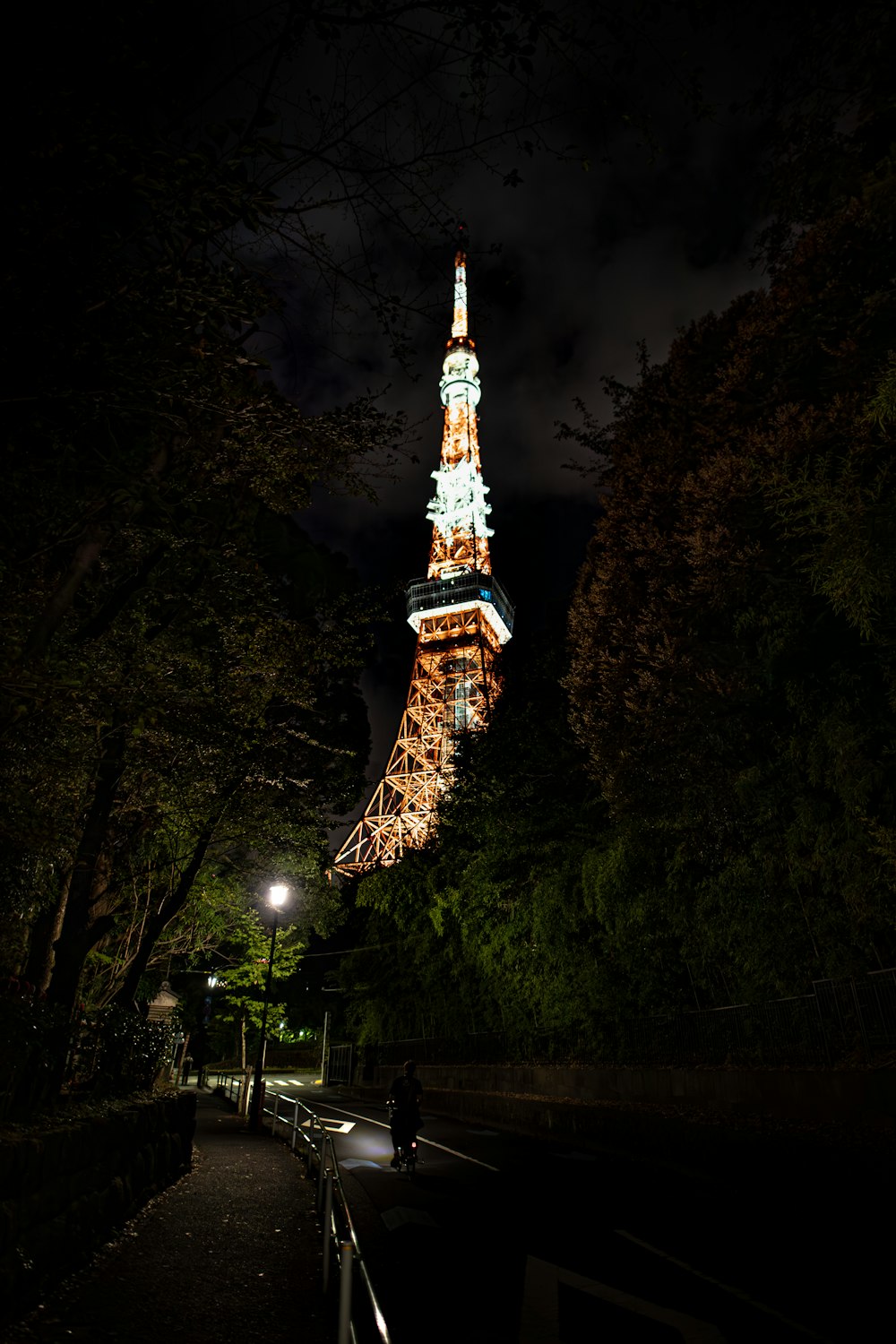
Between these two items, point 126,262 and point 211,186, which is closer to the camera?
point 211,186

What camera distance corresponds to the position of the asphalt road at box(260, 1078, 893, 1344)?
13.4 feet

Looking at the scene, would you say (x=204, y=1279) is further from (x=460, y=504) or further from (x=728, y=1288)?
(x=460, y=504)

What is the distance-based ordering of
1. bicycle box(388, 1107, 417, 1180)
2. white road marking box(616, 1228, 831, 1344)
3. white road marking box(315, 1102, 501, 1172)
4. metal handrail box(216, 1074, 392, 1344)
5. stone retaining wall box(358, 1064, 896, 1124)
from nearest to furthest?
metal handrail box(216, 1074, 392, 1344), white road marking box(616, 1228, 831, 1344), stone retaining wall box(358, 1064, 896, 1124), bicycle box(388, 1107, 417, 1180), white road marking box(315, 1102, 501, 1172)

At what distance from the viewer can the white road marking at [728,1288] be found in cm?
392

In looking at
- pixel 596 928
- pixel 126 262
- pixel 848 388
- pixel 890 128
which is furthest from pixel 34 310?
pixel 596 928

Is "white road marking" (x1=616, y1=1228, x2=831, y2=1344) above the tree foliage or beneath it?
beneath

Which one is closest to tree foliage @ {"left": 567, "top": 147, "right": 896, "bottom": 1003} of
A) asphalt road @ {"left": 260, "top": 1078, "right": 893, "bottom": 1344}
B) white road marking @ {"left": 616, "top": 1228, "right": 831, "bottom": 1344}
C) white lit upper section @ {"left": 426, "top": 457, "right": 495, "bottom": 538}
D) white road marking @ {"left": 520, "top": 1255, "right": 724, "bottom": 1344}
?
asphalt road @ {"left": 260, "top": 1078, "right": 893, "bottom": 1344}

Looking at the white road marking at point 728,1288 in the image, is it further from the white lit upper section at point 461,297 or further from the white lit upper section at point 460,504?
the white lit upper section at point 460,504

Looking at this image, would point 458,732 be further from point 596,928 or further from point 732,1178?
point 732,1178

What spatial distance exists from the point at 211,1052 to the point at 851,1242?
5358 centimetres

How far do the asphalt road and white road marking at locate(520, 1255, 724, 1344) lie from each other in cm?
2

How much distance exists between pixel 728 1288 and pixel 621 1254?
980 mm

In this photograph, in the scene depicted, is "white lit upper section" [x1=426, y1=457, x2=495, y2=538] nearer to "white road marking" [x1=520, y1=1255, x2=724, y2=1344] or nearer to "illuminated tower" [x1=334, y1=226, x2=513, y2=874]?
"illuminated tower" [x1=334, y1=226, x2=513, y2=874]

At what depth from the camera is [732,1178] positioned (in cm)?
820
